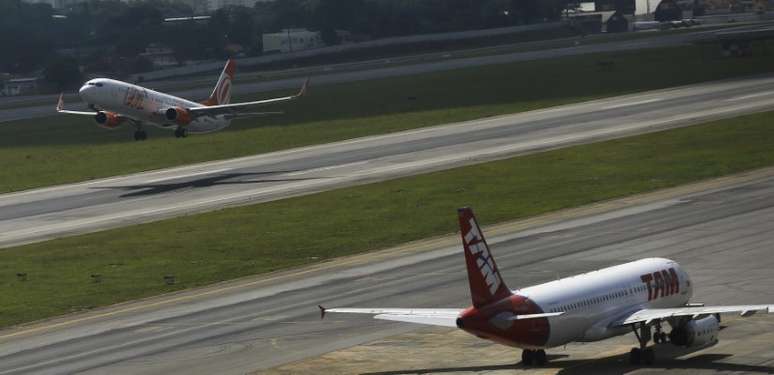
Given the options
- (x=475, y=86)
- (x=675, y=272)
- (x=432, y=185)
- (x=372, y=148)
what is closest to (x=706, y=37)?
(x=475, y=86)

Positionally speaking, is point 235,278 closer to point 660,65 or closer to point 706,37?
point 660,65

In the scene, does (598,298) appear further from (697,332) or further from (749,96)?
(749,96)

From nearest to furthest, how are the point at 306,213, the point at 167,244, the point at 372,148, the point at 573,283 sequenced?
the point at 573,283, the point at 167,244, the point at 306,213, the point at 372,148

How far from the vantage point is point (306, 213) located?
87.7m

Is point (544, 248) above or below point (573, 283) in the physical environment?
below

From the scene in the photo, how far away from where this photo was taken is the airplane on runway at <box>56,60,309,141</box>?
413 ft

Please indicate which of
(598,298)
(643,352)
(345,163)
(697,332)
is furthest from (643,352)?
(345,163)

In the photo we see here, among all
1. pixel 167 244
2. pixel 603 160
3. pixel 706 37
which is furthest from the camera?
pixel 706 37

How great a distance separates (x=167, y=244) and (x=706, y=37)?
135876 mm

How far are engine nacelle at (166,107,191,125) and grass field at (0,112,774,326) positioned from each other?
121ft

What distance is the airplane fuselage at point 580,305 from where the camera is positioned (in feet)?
143

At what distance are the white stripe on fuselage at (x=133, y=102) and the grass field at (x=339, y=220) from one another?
36952 millimetres

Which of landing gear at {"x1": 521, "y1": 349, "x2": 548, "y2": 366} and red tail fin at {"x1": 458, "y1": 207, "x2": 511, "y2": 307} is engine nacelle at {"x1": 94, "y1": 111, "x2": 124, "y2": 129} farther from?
red tail fin at {"x1": 458, "y1": 207, "x2": 511, "y2": 307}

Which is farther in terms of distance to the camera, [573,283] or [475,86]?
[475,86]
